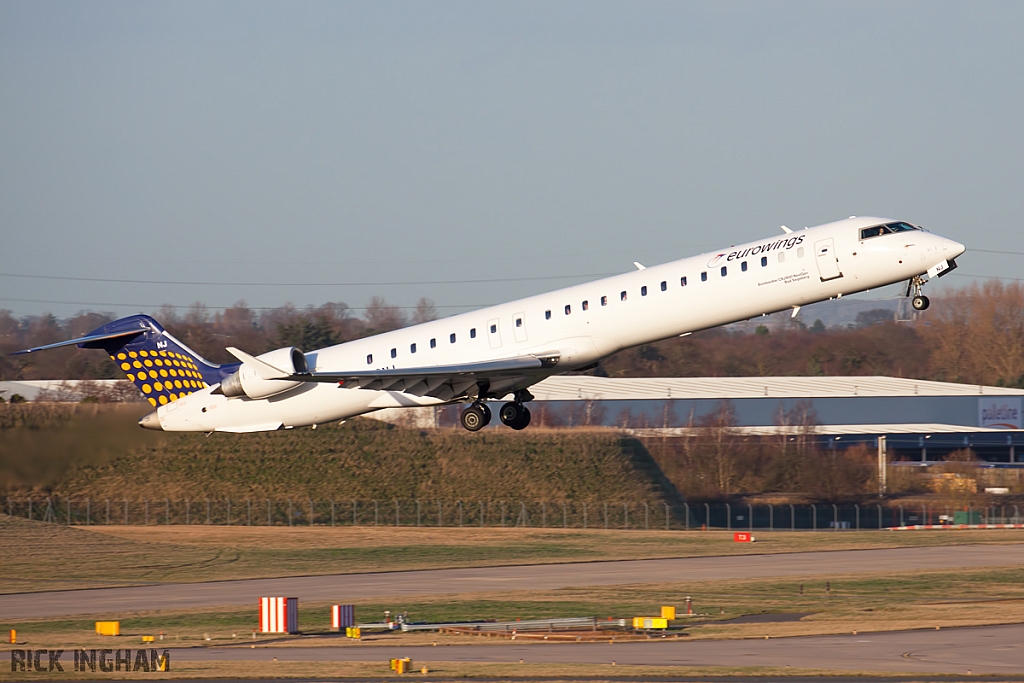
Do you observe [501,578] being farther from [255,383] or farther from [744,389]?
[744,389]

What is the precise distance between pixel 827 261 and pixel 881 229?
1.43m

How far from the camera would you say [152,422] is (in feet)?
112

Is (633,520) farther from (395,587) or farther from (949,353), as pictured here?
(949,353)

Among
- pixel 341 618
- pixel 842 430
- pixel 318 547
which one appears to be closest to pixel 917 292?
pixel 341 618

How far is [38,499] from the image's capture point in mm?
54656

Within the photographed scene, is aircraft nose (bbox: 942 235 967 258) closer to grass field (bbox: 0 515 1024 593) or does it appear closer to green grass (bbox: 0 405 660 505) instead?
grass field (bbox: 0 515 1024 593)

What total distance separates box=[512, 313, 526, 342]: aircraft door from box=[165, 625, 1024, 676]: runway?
7640 millimetres

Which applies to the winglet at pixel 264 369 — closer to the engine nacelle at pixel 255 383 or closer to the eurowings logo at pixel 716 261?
the engine nacelle at pixel 255 383

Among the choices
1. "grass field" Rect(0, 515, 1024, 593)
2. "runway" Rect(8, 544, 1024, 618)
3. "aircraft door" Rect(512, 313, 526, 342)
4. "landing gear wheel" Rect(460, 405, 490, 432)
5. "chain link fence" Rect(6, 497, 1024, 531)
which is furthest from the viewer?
"chain link fence" Rect(6, 497, 1024, 531)

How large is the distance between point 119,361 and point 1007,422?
61.0m

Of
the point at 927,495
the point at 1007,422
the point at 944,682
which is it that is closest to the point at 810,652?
the point at 944,682

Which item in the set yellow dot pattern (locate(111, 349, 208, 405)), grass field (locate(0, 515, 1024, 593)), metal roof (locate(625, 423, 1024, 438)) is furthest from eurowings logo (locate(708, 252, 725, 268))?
metal roof (locate(625, 423, 1024, 438))

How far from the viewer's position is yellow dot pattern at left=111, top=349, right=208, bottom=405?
34406mm

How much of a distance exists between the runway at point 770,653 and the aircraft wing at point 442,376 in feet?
21.4
